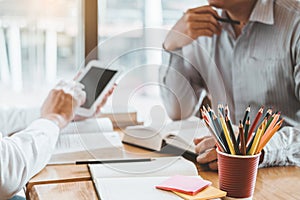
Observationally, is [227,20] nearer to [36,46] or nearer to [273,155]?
[273,155]

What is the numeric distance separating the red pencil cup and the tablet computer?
1.74 ft

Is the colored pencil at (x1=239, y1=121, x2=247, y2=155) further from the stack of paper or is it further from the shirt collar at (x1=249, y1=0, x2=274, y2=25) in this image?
the shirt collar at (x1=249, y1=0, x2=274, y2=25)

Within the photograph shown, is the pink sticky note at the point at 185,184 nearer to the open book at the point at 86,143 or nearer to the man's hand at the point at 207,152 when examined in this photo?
the man's hand at the point at 207,152

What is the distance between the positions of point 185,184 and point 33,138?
0.35 m

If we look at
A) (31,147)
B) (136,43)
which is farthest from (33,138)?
(136,43)

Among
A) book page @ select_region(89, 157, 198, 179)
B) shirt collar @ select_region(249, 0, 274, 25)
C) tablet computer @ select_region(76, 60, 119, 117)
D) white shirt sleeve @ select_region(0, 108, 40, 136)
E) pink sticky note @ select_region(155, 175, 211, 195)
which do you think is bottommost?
white shirt sleeve @ select_region(0, 108, 40, 136)

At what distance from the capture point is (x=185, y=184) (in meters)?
0.87

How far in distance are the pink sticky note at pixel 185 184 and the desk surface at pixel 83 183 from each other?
2.6 inches

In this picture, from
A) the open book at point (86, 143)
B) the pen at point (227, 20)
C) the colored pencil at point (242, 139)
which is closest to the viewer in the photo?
the colored pencil at point (242, 139)

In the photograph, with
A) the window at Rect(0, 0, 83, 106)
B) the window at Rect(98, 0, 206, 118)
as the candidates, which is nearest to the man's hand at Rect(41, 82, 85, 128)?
the window at Rect(98, 0, 206, 118)

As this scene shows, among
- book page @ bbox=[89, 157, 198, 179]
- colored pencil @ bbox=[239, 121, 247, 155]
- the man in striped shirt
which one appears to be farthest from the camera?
the man in striped shirt

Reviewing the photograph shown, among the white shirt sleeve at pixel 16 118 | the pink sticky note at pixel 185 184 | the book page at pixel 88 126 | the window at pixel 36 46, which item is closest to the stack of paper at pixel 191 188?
the pink sticky note at pixel 185 184

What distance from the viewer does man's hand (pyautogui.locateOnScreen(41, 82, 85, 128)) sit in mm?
1208

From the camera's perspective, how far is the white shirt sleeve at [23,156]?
2.85 feet
